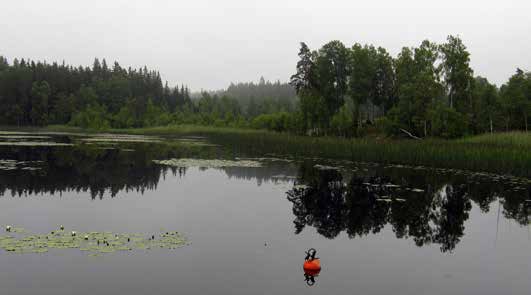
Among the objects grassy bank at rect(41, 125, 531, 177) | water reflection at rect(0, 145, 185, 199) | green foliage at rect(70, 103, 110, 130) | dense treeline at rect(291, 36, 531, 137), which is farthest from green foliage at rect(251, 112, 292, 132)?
water reflection at rect(0, 145, 185, 199)

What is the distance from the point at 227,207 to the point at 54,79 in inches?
6450

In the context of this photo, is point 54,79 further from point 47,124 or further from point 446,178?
point 446,178

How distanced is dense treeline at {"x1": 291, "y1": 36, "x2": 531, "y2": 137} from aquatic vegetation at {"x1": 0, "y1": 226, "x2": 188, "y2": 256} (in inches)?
1839

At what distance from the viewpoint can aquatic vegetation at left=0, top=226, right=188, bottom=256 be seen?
495 inches

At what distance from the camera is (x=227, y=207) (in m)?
19.8

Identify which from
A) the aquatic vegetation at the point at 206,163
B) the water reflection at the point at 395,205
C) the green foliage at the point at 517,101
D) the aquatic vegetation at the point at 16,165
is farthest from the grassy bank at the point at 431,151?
the aquatic vegetation at the point at 16,165

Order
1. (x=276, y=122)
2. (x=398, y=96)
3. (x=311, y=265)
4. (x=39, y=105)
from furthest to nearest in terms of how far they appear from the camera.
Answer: (x=39, y=105) → (x=276, y=122) → (x=398, y=96) → (x=311, y=265)

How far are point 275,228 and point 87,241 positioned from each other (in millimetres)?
6584

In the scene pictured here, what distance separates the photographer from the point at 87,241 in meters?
13.4

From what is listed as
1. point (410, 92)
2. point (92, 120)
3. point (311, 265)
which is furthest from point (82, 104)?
point (311, 265)

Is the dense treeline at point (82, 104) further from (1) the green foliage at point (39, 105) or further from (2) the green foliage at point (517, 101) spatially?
(2) the green foliage at point (517, 101)

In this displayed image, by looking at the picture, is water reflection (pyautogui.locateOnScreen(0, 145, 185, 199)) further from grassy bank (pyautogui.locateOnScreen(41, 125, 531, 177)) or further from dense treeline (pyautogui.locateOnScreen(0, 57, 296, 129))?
dense treeline (pyautogui.locateOnScreen(0, 57, 296, 129))

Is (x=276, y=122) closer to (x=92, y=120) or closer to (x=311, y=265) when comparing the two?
(x=92, y=120)

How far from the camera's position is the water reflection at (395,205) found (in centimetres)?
1653
